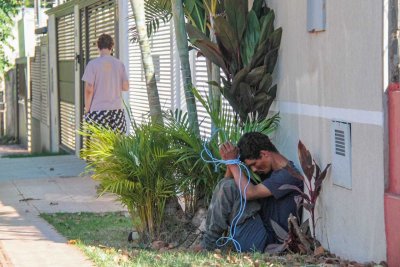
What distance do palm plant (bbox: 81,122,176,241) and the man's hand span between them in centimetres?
58

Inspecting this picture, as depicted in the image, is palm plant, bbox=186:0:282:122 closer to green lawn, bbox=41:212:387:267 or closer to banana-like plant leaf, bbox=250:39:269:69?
banana-like plant leaf, bbox=250:39:269:69

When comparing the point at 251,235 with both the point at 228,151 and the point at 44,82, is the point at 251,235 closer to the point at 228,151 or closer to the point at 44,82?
the point at 228,151

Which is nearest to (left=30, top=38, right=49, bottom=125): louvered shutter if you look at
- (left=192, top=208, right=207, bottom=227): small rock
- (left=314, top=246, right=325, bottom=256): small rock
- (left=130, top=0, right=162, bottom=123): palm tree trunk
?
(left=130, top=0, right=162, bottom=123): palm tree trunk

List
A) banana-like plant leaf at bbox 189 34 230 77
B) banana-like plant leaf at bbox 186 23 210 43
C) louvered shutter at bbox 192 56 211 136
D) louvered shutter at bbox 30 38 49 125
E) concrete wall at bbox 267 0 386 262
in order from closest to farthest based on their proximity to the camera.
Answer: concrete wall at bbox 267 0 386 262 < banana-like plant leaf at bbox 189 34 230 77 < banana-like plant leaf at bbox 186 23 210 43 < louvered shutter at bbox 192 56 211 136 < louvered shutter at bbox 30 38 49 125

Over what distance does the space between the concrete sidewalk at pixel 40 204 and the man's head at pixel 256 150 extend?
4.95 feet

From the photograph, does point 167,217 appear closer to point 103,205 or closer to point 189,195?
point 189,195

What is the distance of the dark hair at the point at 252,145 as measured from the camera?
7.15 meters

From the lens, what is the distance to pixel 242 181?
7117 millimetres

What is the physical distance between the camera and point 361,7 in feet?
19.9

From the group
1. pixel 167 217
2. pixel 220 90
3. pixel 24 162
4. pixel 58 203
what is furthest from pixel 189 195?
pixel 24 162

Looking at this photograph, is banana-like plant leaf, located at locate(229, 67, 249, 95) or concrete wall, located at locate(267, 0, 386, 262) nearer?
concrete wall, located at locate(267, 0, 386, 262)

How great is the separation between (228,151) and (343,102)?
1176mm

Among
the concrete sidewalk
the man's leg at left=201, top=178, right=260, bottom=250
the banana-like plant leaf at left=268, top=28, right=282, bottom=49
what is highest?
the banana-like plant leaf at left=268, top=28, right=282, bottom=49

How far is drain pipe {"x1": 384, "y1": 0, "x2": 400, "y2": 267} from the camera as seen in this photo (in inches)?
225
